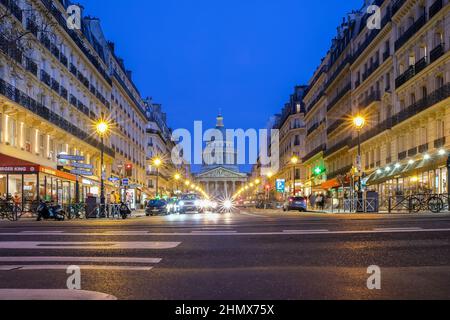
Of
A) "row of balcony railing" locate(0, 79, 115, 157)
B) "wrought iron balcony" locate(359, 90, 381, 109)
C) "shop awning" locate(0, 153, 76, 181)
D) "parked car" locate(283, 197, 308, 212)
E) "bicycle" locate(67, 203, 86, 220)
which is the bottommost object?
"parked car" locate(283, 197, 308, 212)

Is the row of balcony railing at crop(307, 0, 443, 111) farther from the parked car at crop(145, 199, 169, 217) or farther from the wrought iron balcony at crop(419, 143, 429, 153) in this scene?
the parked car at crop(145, 199, 169, 217)

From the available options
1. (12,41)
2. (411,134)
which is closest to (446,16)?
(411,134)

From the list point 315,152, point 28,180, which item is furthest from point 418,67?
point 315,152

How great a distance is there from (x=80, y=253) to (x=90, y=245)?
113 centimetres

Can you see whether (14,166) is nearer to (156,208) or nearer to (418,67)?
(156,208)

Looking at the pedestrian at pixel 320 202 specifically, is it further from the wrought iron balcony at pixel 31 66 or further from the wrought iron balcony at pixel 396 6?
the wrought iron balcony at pixel 31 66

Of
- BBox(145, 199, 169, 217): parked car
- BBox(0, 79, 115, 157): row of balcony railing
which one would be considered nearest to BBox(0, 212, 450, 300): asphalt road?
BBox(0, 79, 115, 157): row of balcony railing

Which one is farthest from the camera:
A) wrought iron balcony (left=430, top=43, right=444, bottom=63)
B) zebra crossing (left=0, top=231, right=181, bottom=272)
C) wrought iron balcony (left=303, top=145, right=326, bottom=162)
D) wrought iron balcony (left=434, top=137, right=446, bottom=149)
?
wrought iron balcony (left=303, top=145, right=326, bottom=162)

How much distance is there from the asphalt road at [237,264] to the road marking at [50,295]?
30 mm

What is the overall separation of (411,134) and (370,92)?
13.0 metres

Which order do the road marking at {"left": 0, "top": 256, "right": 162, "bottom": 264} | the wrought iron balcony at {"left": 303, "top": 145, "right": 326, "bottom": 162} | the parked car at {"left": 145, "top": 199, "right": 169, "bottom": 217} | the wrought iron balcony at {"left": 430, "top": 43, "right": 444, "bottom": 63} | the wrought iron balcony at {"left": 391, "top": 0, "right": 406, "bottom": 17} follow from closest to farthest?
1. the road marking at {"left": 0, "top": 256, "right": 162, "bottom": 264}
2. the wrought iron balcony at {"left": 430, "top": 43, "right": 444, "bottom": 63}
3. the wrought iron balcony at {"left": 391, "top": 0, "right": 406, "bottom": 17}
4. the parked car at {"left": 145, "top": 199, "right": 169, "bottom": 217}
5. the wrought iron balcony at {"left": 303, "top": 145, "right": 326, "bottom": 162}

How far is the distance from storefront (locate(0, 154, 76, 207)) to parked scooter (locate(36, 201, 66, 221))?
160 inches

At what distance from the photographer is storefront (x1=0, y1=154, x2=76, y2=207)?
31.8 metres

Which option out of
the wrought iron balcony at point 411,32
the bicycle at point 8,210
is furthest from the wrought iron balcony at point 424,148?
the bicycle at point 8,210
